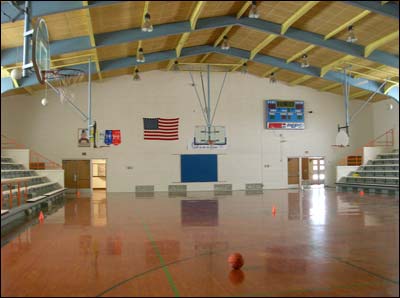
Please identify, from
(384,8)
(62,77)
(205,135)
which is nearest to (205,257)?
(62,77)

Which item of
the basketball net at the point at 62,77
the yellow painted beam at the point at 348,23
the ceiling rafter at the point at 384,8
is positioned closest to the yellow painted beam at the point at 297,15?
the yellow painted beam at the point at 348,23

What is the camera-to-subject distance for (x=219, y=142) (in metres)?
25.4

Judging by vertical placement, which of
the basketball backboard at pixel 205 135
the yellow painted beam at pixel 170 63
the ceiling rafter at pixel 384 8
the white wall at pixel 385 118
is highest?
the yellow painted beam at pixel 170 63

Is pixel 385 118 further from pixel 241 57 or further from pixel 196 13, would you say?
pixel 196 13

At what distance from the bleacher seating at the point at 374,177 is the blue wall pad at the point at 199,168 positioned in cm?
740

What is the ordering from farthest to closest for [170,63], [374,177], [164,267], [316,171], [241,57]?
[316,171]
[170,63]
[241,57]
[374,177]
[164,267]

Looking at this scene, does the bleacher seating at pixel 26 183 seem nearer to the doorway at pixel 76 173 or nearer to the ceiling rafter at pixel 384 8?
the doorway at pixel 76 173

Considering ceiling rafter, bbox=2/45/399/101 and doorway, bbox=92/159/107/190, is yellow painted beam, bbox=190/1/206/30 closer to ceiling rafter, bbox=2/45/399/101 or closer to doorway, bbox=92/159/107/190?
ceiling rafter, bbox=2/45/399/101

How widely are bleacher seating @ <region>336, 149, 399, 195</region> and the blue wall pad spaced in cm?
740

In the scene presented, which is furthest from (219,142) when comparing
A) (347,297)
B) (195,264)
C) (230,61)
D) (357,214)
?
(347,297)

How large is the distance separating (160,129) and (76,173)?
554 cm

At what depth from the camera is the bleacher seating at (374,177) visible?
14.9 meters

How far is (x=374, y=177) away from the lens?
Result: 16797 mm

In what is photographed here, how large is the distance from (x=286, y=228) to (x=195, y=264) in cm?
379
